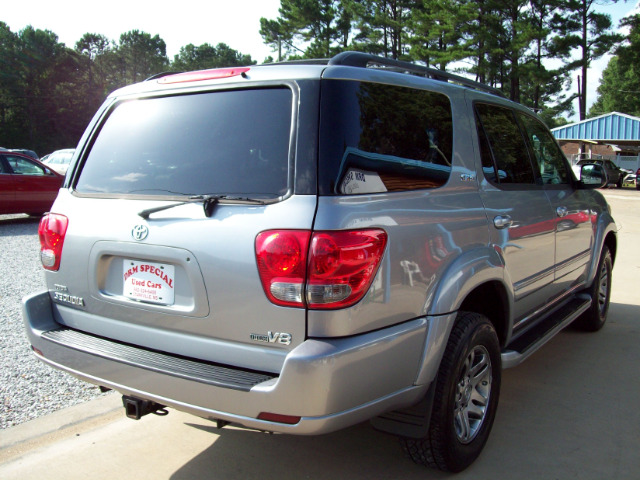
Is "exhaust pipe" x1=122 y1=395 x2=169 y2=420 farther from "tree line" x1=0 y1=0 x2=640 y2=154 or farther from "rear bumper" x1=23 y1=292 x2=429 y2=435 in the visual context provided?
"tree line" x1=0 y1=0 x2=640 y2=154

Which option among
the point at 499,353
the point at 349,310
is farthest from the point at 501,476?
the point at 349,310

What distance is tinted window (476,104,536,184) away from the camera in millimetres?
3328

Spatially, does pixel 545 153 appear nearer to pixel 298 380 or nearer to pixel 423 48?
pixel 298 380

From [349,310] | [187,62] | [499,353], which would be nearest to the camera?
[349,310]

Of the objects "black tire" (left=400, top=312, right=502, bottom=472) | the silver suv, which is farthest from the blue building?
the silver suv

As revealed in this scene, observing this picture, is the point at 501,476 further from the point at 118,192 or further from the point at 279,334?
the point at 118,192

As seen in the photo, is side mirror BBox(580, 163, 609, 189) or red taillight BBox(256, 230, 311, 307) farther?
side mirror BBox(580, 163, 609, 189)

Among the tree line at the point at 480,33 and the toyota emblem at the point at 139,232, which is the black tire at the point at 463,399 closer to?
the toyota emblem at the point at 139,232

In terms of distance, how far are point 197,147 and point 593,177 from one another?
3567 millimetres

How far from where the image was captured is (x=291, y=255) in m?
2.19

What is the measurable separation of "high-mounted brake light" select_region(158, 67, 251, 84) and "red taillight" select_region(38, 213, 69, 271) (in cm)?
87

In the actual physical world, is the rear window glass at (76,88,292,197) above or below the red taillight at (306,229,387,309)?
above

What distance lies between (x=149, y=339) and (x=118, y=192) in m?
0.74

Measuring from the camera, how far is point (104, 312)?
8.82ft
